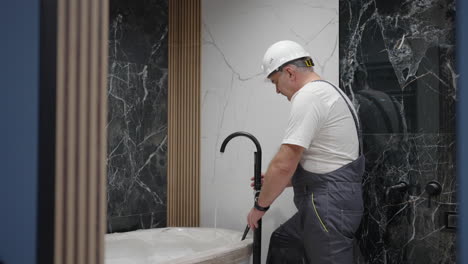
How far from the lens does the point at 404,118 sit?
2.31 metres

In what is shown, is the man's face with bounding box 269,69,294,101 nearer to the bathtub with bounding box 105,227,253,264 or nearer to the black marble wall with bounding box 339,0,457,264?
the black marble wall with bounding box 339,0,457,264

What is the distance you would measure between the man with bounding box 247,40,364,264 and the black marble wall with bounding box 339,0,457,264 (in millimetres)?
302

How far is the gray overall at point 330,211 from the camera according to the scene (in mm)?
2031

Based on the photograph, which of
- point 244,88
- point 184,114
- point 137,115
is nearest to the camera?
point 244,88

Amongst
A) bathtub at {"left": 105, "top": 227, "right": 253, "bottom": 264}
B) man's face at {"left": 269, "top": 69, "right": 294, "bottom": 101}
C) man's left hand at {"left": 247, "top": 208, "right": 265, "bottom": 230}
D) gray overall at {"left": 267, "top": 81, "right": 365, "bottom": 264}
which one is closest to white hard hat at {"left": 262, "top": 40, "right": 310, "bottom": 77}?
man's face at {"left": 269, "top": 69, "right": 294, "bottom": 101}

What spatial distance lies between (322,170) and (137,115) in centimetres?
158

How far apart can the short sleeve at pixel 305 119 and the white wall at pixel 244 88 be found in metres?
0.63

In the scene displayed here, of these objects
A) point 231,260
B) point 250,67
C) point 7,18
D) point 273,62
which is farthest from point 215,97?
point 7,18

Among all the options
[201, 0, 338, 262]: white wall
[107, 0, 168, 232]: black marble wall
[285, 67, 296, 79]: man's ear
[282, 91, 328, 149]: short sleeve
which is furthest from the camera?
[107, 0, 168, 232]: black marble wall

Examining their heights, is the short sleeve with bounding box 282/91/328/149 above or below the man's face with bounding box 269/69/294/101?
below

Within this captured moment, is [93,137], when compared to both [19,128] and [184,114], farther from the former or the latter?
[184,114]

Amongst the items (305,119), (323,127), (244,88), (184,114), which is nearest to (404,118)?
(323,127)

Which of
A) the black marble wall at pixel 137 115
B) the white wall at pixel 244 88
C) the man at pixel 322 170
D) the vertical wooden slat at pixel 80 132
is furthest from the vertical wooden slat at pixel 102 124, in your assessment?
the black marble wall at pixel 137 115

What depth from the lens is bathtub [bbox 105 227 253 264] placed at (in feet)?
8.99
